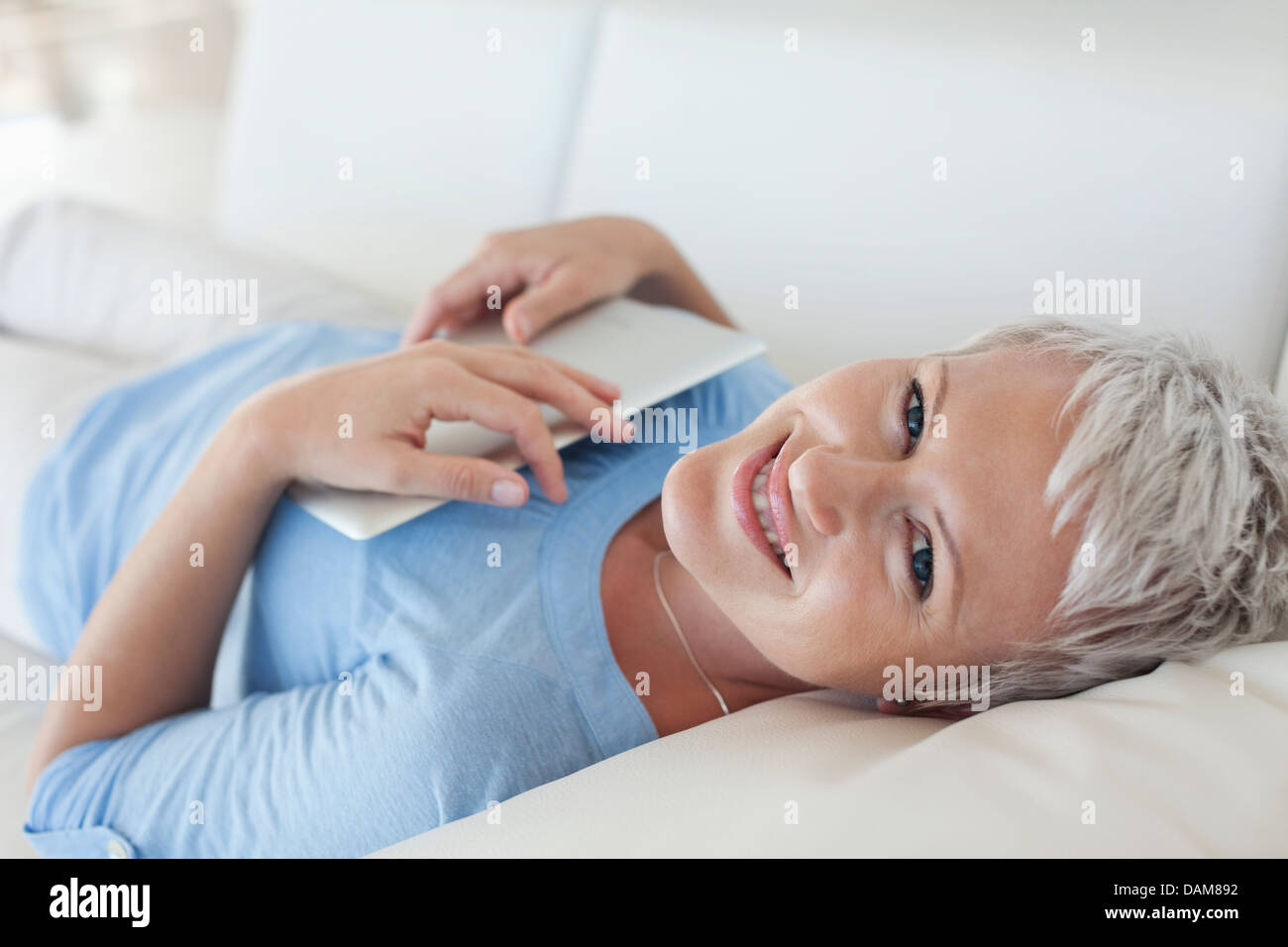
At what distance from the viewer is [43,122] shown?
3316 mm

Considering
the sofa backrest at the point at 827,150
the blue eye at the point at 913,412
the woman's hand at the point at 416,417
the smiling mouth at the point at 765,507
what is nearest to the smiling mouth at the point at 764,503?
the smiling mouth at the point at 765,507

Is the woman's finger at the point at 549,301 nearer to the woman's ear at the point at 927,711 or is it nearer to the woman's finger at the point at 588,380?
the woman's finger at the point at 588,380

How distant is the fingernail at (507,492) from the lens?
0.99 meters

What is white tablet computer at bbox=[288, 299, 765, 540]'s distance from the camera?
1014 millimetres

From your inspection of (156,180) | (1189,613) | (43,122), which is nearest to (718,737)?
(1189,613)

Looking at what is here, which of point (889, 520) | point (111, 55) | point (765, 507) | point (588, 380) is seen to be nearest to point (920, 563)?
Answer: point (889, 520)

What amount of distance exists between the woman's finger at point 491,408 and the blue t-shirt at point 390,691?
0.09m

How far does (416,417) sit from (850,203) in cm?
74

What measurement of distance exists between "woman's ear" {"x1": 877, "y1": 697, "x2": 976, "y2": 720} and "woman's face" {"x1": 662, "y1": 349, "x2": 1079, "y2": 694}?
0.06ft

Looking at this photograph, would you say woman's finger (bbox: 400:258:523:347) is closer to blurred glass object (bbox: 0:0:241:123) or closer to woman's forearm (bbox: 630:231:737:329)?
woman's forearm (bbox: 630:231:737:329)

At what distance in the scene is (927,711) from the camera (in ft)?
3.05

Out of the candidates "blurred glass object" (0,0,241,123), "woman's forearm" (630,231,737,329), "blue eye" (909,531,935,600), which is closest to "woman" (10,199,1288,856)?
"blue eye" (909,531,935,600)

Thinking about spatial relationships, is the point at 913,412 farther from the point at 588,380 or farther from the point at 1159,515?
the point at 588,380

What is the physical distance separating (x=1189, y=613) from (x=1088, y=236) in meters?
0.62
